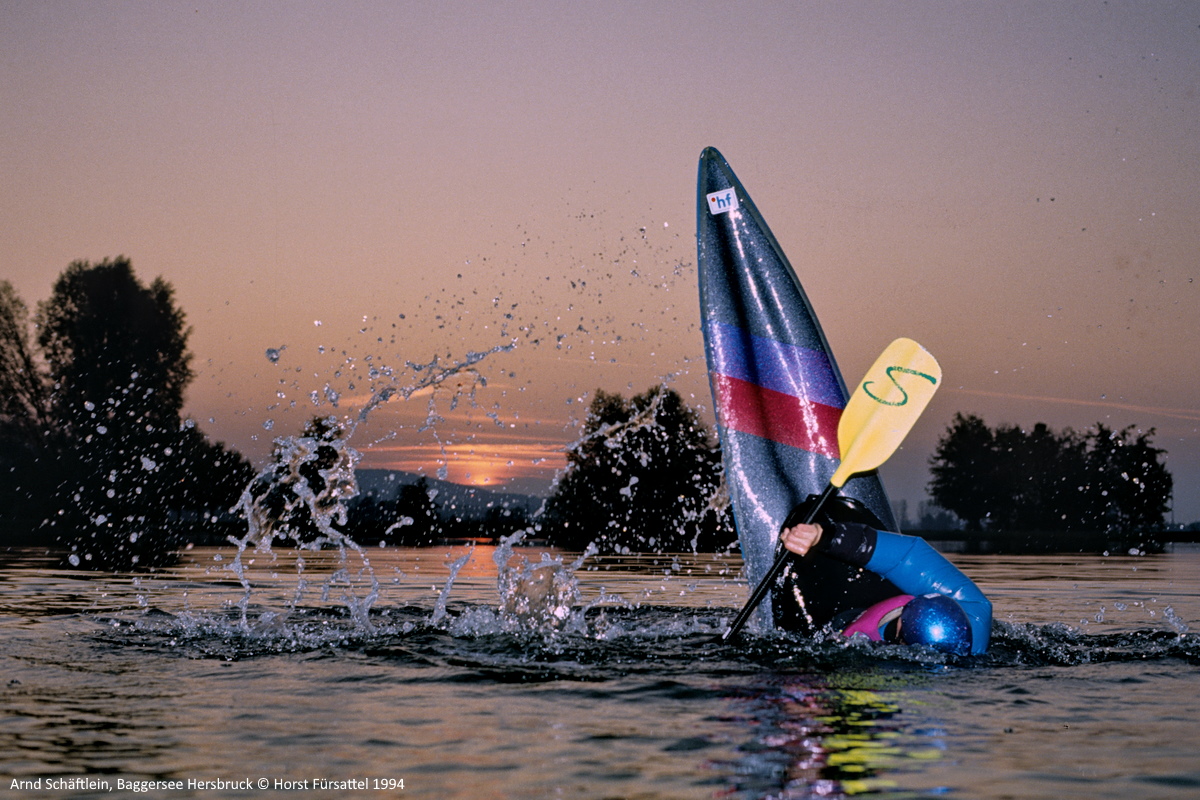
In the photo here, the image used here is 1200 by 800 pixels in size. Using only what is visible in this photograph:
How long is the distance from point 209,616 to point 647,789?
578 cm

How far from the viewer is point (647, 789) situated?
130 inches

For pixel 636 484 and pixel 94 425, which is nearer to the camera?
pixel 94 425

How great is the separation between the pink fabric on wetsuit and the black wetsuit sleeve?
0.33 meters

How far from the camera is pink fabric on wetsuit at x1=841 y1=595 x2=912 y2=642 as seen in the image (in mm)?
5880

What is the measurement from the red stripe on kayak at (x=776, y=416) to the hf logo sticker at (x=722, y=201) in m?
1.18

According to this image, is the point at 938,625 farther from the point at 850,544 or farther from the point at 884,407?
the point at 884,407

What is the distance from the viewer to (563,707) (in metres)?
4.58

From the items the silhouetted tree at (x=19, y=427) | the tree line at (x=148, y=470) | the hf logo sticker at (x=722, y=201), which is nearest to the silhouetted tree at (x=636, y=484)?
the tree line at (x=148, y=470)

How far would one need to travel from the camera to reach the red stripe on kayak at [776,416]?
7551mm

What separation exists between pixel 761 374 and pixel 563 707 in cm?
369

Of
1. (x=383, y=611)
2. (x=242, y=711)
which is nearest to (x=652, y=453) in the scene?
(x=383, y=611)

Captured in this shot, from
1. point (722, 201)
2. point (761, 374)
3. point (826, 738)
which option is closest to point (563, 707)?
point (826, 738)

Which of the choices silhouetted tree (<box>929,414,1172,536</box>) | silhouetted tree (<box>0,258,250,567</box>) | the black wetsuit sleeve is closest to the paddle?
the black wetsuit sleeve

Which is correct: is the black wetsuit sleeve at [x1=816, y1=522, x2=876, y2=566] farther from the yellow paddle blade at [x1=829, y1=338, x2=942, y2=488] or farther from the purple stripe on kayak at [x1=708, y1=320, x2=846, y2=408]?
the purple stripe on kayak at [x1=708, y1=320, x2=846, y2=408]
